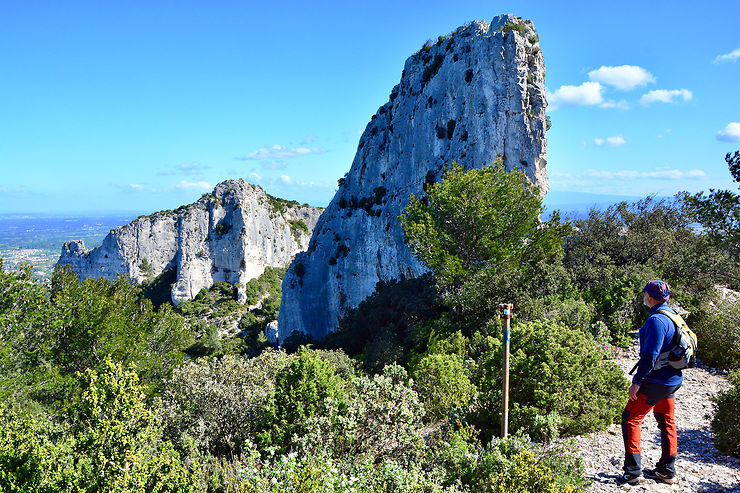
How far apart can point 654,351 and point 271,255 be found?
253 feet

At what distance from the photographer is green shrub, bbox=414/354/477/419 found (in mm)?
9656

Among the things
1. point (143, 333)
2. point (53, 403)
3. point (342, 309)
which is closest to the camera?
point (53, 403)

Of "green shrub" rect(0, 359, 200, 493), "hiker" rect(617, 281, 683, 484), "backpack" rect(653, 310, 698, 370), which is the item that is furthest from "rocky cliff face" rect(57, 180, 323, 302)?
"backpack" rect(653, 310, 698, 370)

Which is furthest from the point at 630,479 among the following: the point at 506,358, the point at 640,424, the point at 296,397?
the point at 296,397

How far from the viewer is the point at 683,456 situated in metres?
6.52

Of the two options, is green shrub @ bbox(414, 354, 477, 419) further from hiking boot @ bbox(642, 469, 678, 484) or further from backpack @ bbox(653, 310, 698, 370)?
backpack @ bbox(653, 310, 698, 370)

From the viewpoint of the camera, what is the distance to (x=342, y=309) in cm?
4059

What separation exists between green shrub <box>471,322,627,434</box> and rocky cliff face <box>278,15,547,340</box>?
70.4 ft

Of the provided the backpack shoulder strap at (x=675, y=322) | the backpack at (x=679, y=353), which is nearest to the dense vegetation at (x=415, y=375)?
the backpack at (x=679, y=353)

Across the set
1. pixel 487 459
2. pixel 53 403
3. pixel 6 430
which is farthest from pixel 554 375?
pixel 53 403

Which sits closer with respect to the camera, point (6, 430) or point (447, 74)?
point (6, 430)

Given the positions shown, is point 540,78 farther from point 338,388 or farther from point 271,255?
point 271,255

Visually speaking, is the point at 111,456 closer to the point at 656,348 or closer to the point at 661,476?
the point at 656,348

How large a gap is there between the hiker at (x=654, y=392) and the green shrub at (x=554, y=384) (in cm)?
181
